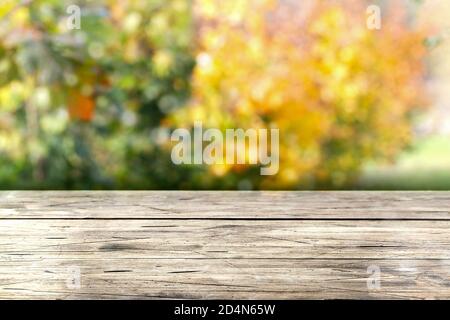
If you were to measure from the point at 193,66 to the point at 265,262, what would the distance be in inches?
57.1

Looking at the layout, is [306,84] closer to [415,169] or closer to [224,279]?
[415,169]

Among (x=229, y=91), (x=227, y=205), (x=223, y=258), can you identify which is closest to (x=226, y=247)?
(x=223, y=258)

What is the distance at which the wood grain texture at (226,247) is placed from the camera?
1.03 metres

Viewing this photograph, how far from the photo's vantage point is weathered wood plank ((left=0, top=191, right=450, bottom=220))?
4.26 feet

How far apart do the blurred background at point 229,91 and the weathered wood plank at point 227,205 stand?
920 millimetres

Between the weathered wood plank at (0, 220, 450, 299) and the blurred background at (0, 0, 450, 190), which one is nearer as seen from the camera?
the weathered wood plank at (0, 220, 450, 299)

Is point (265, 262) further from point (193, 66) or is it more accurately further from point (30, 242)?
point (193, 66)

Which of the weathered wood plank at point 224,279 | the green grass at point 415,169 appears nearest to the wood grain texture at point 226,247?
the weathered wood plank at point 224,279

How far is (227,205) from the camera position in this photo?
1.37 metres

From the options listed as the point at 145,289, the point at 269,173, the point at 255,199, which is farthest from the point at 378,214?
the point at 269,173

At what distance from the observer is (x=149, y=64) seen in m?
2.48

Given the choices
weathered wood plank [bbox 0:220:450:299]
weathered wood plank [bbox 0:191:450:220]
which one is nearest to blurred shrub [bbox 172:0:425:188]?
weathered wood plank [bbox 0:191:450:220]

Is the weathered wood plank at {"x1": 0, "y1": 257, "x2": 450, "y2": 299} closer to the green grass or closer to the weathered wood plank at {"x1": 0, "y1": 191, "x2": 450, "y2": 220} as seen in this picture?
the weathered wood plank at {"x1": 0, "y1": 191, "x2": 450, "y2": 220}

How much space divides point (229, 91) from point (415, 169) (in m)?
0.73
